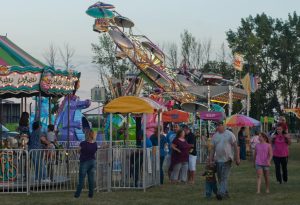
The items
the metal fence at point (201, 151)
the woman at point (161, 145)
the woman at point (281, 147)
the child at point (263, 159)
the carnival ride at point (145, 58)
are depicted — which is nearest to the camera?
the child at point (263, 159)

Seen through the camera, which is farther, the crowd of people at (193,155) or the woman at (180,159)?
the woman at (180,159)

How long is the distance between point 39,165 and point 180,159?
4.40m

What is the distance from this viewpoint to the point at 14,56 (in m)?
17.6

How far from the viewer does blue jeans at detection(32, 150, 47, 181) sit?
15.5 m

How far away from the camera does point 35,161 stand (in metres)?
15.5

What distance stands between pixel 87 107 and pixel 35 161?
20763mm

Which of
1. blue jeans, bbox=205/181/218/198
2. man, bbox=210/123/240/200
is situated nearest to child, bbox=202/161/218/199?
blue jeans, bbox=205/181/218/198

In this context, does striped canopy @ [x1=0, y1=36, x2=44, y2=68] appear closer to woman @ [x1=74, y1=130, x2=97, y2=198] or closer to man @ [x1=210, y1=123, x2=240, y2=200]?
woman @ [x1=74, y1=130, x2=97, y2=198]

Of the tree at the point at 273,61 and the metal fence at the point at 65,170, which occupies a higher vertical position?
the tree at the point at 273,61

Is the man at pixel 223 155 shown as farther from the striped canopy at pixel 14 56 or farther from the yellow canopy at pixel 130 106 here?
the striped canopy at pixel 14 56

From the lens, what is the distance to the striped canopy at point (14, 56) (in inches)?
675

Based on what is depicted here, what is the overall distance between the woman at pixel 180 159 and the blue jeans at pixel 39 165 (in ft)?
13.2

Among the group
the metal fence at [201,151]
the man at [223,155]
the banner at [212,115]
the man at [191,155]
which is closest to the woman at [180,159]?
the man at [191,155]

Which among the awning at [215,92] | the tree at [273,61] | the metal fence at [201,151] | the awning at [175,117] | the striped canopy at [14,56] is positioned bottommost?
the metal fence at [201,151]
